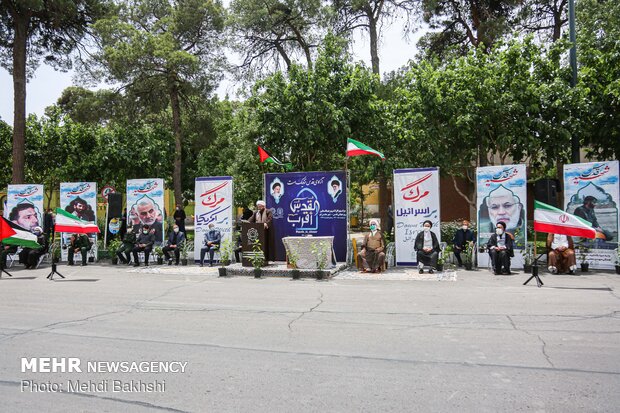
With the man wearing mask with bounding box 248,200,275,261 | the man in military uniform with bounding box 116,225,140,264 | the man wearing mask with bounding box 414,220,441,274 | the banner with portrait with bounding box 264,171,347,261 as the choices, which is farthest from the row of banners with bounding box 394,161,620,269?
the man in military uniform with bounding box 116,225,140,264

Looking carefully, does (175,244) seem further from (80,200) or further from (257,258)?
(257,258)

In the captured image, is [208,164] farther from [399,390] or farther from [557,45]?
[399,390]

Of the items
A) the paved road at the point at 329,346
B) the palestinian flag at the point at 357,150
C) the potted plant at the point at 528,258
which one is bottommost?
the paved road at the point at 329,346

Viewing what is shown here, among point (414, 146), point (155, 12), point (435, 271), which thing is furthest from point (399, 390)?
point (155, 12)

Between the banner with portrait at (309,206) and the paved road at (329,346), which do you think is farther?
the banner with portrait at (309,206)

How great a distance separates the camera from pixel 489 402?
4531 mm

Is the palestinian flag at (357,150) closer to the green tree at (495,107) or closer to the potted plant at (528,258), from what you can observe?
the green tree at (495,107)

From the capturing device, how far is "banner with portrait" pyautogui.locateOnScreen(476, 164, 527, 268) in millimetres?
14805

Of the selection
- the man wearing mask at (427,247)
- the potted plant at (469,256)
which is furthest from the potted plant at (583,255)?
the man wearing mask at (427,247)

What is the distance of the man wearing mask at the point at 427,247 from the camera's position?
48.2 ft

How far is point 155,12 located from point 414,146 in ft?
55.1

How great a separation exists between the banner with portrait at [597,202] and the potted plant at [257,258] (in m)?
9.38

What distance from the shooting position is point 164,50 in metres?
22.5

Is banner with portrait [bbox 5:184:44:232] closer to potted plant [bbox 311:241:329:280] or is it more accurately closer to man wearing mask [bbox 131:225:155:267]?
man wearing mask [bbox 131:225:155:267]
